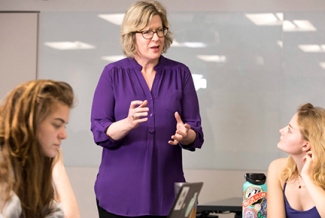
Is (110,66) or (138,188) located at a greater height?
(110,66)

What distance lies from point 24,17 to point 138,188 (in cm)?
275

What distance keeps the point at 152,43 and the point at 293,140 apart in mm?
748

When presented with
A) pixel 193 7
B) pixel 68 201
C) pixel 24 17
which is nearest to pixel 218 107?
pixel 193 7

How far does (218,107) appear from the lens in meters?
4.24

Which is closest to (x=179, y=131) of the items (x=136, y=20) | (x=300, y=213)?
(x=136, y=20)

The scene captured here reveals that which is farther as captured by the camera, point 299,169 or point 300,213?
point 299,169

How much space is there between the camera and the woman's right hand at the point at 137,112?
209cm

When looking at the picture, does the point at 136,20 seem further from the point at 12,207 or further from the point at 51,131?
the point at 12,207

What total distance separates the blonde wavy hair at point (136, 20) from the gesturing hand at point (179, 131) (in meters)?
0.41

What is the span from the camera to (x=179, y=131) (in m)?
2.13

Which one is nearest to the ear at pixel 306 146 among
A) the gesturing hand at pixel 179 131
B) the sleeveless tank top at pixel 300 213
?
the sleeveless tank top at pixel 300 213

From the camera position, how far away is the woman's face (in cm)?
230

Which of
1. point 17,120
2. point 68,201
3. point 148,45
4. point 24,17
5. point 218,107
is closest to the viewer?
point 17,120

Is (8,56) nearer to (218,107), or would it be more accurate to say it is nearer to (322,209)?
(218,107)
